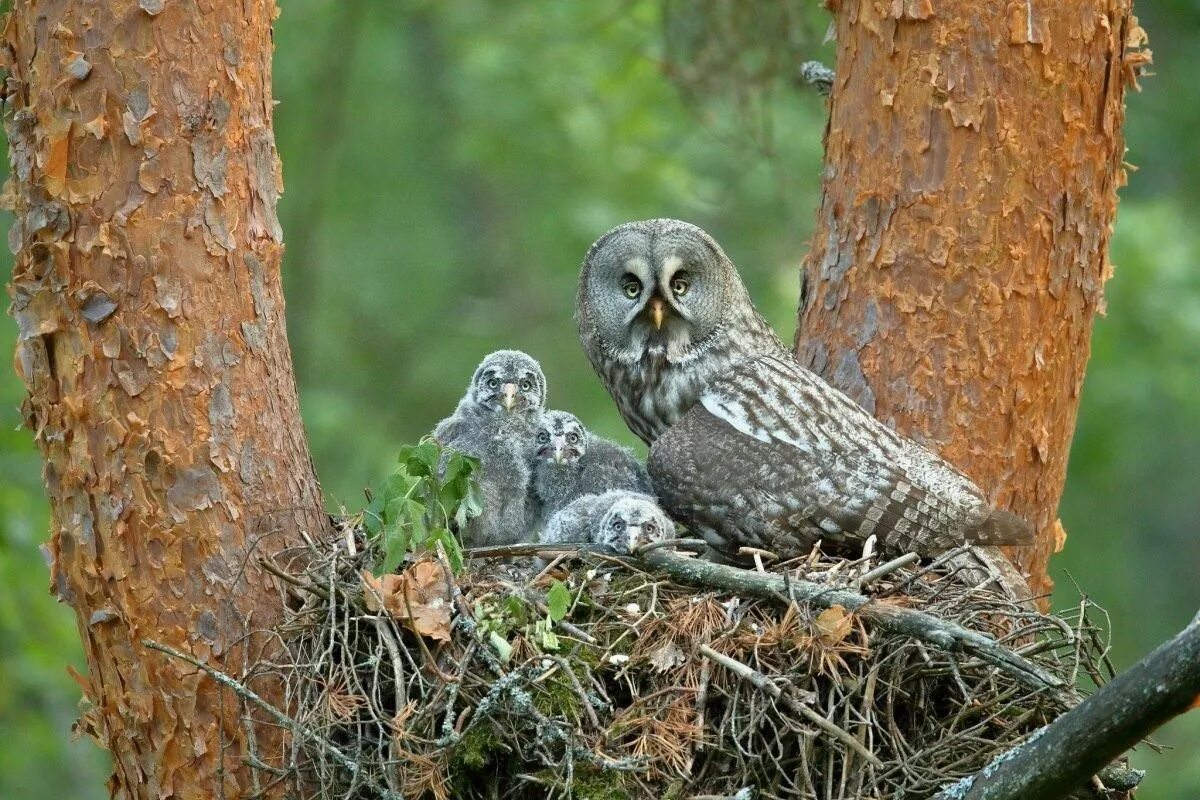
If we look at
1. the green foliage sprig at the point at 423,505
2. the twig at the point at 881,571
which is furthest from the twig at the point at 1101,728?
the green foliage sprig at the point at 423,505

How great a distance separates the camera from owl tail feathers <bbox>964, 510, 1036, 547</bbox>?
16.5 ft

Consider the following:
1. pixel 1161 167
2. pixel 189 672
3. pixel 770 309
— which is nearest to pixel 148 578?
pixel 189 672

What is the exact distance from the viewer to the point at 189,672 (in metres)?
4.30

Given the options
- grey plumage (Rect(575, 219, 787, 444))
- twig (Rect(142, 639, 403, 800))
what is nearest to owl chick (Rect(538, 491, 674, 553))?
grey plumage (Rect(575, 219, 787, 444))

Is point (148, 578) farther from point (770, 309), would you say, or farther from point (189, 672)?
point (770, 309)

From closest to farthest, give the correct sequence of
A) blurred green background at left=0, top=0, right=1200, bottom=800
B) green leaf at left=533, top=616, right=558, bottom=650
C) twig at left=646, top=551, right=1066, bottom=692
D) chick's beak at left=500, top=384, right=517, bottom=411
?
twig at left=646, top=551, right=1066, bottom=692 → green leaf at left=533, top=616, right=558, bottom=650 → chick's beak at left=500, top=384, right=517, bottom=411 → blurred green background at left=0, top=0, right=1200, bottom=800

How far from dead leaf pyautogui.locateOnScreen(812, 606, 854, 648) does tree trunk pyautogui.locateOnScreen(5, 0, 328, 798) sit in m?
1.56

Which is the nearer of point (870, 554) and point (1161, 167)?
point (870, 554)

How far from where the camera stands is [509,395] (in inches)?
228

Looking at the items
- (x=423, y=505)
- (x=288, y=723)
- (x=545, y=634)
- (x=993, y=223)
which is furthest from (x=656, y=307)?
(x=288, y=723)

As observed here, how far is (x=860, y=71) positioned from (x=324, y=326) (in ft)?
32.7

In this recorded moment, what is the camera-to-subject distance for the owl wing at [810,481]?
16.5 feet

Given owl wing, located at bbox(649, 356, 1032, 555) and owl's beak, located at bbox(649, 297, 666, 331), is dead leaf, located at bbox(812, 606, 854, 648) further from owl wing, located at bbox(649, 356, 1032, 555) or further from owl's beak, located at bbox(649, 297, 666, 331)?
owl's beak, located at bbox(649, 297, 666, 331)

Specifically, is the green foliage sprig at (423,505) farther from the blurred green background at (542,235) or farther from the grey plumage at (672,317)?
the blurred green background at (542,235)
